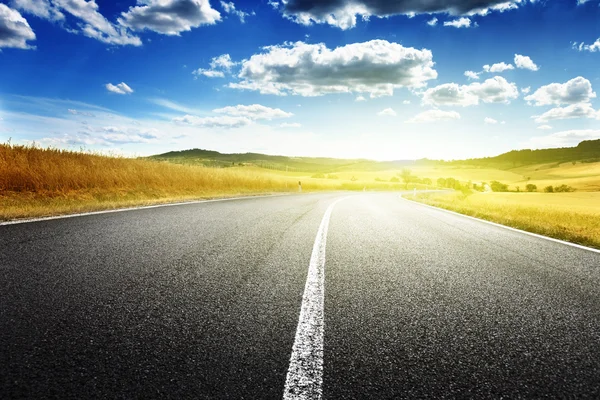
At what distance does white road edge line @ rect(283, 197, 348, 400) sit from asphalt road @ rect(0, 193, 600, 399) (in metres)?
0.05

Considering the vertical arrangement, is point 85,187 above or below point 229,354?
above

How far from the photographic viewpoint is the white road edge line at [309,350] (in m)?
1.83

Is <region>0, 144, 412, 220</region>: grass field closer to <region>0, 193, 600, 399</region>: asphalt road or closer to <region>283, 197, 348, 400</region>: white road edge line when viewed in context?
<region>0, 193, 600, 399</region>: asphalt road

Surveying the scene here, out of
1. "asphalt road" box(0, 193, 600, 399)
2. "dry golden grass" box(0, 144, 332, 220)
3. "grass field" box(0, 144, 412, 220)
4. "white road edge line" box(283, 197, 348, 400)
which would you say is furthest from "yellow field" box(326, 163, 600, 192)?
"white road edge line" box(283, 197, 348, 400)

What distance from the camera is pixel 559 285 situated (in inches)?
156

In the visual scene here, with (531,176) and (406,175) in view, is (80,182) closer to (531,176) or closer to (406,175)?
(406,175)

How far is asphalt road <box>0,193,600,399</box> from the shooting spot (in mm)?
1919

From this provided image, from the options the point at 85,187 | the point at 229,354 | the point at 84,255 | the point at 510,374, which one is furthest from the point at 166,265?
the point at 85,187

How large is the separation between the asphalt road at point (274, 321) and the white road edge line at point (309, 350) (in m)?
0.05

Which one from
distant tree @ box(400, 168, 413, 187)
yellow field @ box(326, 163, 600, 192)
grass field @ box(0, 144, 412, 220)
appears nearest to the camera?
grass field @ box(0, 144, 412, 220)

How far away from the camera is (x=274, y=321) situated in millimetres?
2725

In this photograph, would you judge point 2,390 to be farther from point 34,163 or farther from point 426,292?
point 34,163

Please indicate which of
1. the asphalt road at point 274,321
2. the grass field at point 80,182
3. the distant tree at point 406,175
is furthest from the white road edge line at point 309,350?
the distant tree at point 406,175

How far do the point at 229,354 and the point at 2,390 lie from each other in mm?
1111
